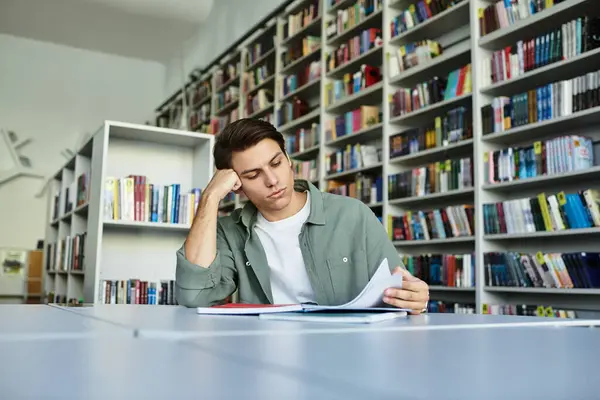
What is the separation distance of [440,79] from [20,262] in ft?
19.5

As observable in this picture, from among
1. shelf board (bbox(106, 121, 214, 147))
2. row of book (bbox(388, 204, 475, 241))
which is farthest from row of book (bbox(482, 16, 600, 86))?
shelf board (bbox(106, 121, 214, 147))

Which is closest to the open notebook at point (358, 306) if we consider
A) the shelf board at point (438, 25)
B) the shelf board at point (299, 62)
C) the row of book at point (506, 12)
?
the row of book at point (506, 12)

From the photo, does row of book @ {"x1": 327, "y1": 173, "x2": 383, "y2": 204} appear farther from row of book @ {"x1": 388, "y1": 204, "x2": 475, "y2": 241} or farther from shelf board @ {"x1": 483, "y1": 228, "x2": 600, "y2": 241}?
shelf board @ {"x1": 483, "y1": 228, "x2": 600, "y2": 241}

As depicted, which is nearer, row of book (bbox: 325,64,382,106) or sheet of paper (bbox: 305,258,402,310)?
sheet of paper (bbox: 305,258,402,310)

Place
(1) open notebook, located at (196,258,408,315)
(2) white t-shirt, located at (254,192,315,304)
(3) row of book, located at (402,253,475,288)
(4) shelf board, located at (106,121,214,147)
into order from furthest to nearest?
(3) row of book, located at (402,253,475,288) < (4) shelf board, located at (106,121,214,147) < (2) white t-shirt, located at (254,192,315,304) < (1) open notebook, located at (196,258,408,315)

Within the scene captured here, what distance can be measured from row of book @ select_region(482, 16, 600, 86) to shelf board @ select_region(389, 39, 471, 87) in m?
0.23

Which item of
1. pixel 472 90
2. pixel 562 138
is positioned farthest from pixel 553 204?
pixel 472 90

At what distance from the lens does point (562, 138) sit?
296 cm

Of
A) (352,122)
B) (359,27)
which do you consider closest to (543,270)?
(352,122)

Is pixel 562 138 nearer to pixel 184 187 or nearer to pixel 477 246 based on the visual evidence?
pixel 477 246

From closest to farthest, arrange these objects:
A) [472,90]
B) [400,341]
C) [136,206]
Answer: [400,341], [136,206], [472,90]

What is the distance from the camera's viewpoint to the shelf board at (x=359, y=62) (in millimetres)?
4379

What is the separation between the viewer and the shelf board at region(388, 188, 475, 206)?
349 centimetres

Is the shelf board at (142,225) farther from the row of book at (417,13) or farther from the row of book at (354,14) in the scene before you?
the row of book at (354,14)
